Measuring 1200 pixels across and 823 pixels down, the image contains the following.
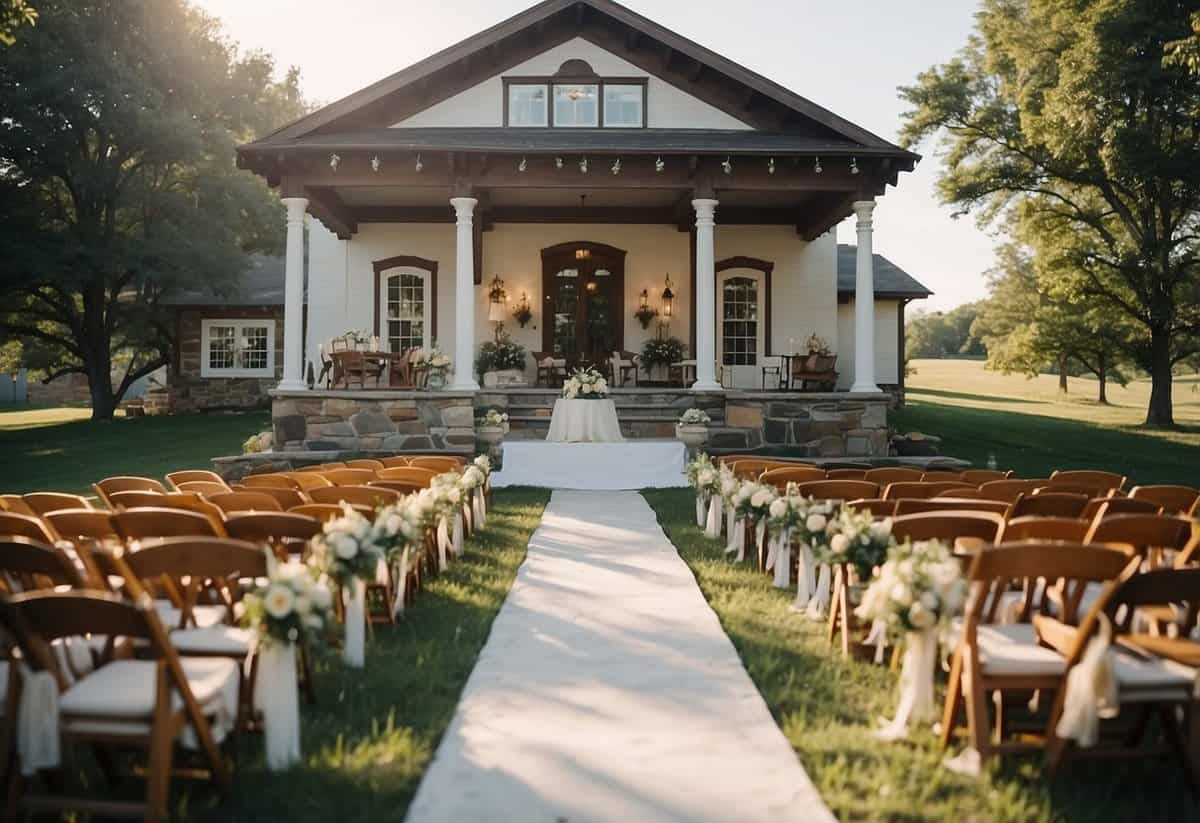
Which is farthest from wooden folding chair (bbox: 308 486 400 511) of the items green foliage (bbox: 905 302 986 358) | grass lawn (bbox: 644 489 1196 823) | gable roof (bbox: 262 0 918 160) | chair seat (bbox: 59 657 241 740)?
green foliage (bbox: 905 302 986 358)

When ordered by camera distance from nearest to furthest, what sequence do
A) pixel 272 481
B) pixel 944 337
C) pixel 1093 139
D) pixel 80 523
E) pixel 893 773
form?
pixel 893 773 → pixel 80 523 → pixel 272 481 → pixel 1093 139 → pixel 944 337

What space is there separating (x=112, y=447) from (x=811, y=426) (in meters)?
13.4

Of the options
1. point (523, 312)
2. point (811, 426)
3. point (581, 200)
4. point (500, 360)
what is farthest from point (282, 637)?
point (523, 312)

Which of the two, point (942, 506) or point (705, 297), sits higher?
point (705, 297)

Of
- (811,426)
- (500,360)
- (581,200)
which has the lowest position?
(811,426)

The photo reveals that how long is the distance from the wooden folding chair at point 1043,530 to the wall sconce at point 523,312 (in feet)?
47.4

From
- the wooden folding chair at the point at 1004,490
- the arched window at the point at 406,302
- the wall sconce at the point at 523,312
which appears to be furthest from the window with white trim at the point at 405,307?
the wooden folding chair at the point at 1004,490

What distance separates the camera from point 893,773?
321 centimetres

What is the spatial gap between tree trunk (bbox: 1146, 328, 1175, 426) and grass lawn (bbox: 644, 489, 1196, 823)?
2135 centimetres

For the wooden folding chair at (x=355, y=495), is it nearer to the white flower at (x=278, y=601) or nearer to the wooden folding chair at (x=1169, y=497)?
the white flower at (x=278, y=601)

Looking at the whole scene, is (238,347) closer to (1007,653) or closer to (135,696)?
(135,696)

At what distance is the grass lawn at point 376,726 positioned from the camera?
2.98m

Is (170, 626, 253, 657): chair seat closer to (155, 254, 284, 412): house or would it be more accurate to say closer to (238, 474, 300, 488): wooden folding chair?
(238, 474, 300, 488): wooden folding chair

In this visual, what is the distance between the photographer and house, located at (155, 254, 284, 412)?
2319 cm
